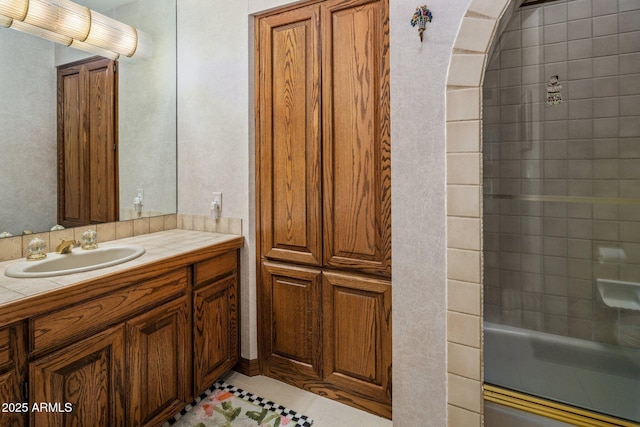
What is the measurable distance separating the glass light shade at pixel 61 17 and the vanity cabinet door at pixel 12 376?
146cm

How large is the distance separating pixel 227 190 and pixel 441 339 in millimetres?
1472

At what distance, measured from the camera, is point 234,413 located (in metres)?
1.71

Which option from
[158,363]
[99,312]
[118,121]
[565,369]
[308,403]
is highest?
[118,121]

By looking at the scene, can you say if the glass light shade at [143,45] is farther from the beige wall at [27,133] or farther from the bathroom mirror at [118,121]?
the beige wall at [27,133]

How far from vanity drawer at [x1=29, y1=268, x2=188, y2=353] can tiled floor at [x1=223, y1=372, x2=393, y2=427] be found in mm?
771

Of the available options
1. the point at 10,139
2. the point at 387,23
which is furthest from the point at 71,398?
the point at 387,23

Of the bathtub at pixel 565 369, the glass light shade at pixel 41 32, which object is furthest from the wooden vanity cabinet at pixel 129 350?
the bathtub at pixel 565 369

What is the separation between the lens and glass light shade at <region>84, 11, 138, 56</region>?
6.01 feet

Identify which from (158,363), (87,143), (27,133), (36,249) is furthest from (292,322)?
(27,133)

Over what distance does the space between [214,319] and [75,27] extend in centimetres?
173

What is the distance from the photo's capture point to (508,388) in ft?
5.34

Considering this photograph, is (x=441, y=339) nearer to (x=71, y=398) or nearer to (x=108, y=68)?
(x=71, y=398)

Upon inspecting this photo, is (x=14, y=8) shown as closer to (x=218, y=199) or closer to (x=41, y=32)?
(x=41, y=32)

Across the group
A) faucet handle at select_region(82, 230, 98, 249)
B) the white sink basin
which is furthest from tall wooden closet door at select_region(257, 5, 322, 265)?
faucet handle at select_region(82, 230, 98, 249)
